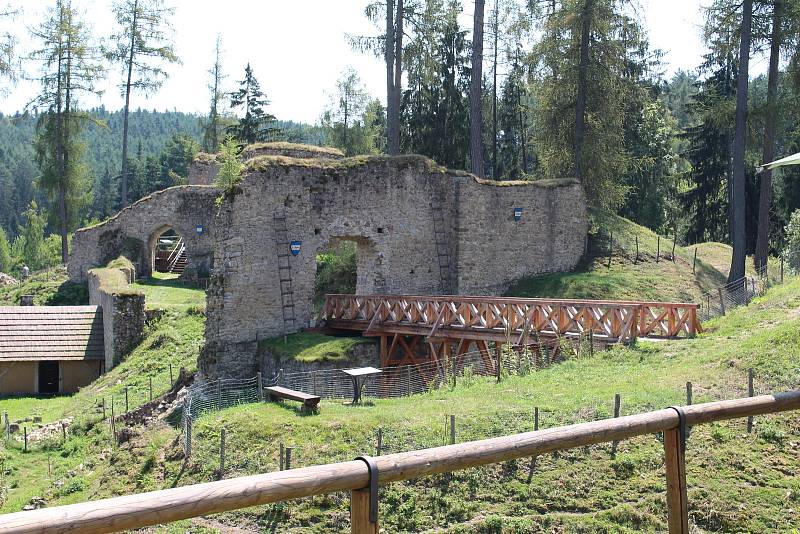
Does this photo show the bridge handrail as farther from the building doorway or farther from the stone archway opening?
the stone archway opening

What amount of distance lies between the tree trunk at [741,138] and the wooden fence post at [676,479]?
19440mm

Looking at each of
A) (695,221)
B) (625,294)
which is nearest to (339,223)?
(625,294)

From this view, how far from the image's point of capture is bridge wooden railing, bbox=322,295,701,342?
15.0 metres

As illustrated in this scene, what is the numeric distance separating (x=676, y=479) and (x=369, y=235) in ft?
57.6

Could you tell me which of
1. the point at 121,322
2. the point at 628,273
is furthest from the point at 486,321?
the point at 121,322

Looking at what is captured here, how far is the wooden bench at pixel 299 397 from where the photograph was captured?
1237cm

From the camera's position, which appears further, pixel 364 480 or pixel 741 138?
pixel 741 138

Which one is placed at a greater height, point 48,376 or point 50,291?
point 50,291

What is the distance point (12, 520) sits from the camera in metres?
2.44

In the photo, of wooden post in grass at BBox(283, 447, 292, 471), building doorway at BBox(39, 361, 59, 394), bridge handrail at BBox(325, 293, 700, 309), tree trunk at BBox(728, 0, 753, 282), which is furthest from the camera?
building doorway at BBox(39, 361, 59, 394)

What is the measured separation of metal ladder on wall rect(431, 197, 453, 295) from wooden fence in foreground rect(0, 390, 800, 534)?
1838 cm

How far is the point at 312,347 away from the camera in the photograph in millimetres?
17906

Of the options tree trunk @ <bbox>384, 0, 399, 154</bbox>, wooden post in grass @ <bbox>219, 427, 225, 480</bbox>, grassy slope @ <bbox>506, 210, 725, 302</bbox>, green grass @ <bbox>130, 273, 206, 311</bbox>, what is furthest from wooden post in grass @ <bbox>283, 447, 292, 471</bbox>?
tree trunk @ <bbox>384, 0, 399, 154</bbox>

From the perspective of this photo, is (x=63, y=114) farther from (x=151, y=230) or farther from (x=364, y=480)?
(x=364, y=480)
